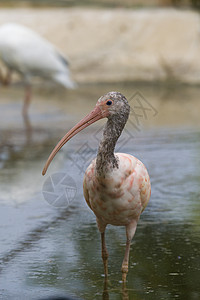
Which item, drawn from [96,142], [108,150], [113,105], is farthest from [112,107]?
[96,142]

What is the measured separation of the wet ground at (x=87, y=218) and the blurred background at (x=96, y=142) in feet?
0.04

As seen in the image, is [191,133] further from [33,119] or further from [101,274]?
[101,274]

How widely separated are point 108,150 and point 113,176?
15 centimetres

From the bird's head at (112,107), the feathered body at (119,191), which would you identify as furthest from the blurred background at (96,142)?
the bird's head at (112,107)

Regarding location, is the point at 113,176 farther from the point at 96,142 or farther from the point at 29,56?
the point at 29,56

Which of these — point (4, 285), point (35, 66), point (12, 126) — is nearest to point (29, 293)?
point (4, 285)

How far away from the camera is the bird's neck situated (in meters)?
4.18

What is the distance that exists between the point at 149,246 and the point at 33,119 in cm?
588

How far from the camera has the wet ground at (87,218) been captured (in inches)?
172

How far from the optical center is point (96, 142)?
28.7 ft

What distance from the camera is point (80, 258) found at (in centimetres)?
A: 481

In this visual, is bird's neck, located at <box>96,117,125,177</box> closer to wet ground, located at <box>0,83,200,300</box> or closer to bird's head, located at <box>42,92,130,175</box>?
bird's head, located at <box>42,92,130,175</box>

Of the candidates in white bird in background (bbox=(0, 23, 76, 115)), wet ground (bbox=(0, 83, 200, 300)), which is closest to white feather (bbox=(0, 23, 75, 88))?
white bird in background (bbox=(0, 23, 76, 115))

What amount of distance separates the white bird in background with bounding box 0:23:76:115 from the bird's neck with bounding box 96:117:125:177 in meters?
7.46
